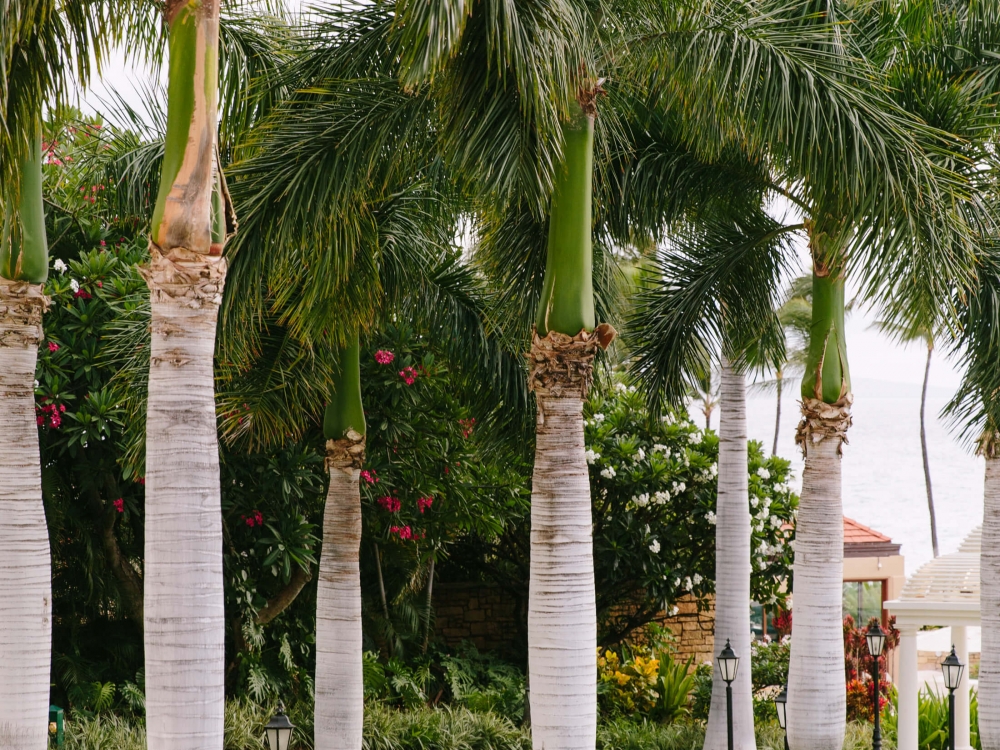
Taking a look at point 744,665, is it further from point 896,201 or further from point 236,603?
point 896,201

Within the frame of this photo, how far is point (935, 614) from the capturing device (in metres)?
11.7

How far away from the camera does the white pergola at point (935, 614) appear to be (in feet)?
36.4

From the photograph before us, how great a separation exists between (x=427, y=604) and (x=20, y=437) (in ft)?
30.0

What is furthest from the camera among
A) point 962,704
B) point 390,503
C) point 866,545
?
point 866,545

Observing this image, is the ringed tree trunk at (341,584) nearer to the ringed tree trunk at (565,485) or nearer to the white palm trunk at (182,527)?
the ringed tree trunk at (565,485)

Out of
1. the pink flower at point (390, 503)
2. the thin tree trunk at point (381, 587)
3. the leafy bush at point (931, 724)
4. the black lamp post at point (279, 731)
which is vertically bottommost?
the leafy bush at point (931, 724)

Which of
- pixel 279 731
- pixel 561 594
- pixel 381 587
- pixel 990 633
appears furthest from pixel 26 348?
pixel 990 633

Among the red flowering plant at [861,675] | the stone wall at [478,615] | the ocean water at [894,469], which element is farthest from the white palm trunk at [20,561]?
the ocean water at [894,469]

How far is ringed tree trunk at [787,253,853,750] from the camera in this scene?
9242 millimetres

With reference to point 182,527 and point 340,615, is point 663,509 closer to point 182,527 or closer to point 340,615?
point 340,615

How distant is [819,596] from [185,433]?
20.5 ft

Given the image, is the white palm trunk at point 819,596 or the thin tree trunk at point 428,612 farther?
the thin tree trunk at point 428,612

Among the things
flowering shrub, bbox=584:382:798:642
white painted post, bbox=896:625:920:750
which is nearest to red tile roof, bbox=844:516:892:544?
flowering shrub, bbox=584:382:798:642

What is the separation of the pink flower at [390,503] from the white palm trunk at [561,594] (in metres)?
5.16
